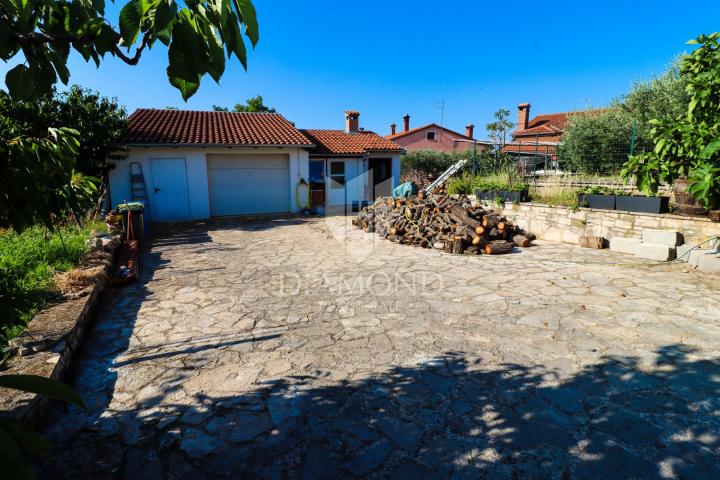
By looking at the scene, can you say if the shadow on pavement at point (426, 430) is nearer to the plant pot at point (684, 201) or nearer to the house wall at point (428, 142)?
the plant pot at point (684, 201)

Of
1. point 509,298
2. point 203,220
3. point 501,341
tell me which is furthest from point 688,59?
point 203,220

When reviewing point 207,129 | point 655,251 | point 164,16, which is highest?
point 207,129

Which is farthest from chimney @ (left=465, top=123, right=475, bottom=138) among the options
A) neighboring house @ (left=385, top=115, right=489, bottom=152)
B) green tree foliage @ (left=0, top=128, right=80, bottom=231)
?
green tree foliage @ (left=0, top=128, right=80, bottom=231)

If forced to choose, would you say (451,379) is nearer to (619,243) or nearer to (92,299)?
(92,299)

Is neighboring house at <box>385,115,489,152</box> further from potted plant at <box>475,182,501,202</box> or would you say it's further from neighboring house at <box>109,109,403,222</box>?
potted plant at <box>475,182,501,202</box>

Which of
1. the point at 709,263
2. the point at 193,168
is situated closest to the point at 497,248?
the point at 709,263

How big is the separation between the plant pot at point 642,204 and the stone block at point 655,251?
727 mm

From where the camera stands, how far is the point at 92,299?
4.64 m

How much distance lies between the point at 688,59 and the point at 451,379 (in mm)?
6078

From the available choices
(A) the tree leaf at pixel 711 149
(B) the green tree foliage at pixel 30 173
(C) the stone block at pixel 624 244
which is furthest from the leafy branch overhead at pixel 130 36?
(C) the stone block at pixel 624 244

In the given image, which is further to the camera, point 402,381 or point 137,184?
point 137,184

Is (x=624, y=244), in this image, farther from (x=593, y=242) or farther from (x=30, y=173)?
(x=30, y=173)

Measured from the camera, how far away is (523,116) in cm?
3284

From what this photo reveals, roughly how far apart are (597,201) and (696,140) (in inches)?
125
